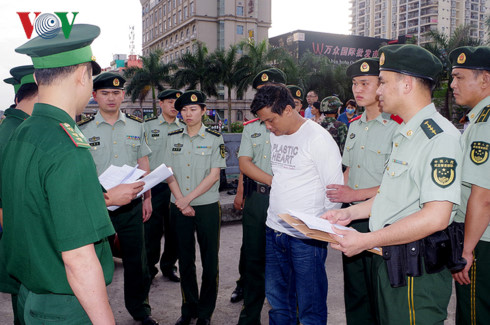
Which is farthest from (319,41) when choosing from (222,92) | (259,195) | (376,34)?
(259,195)

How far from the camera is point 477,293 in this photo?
2504 millimetres

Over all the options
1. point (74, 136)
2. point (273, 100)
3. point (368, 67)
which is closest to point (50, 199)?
point (74, 136)

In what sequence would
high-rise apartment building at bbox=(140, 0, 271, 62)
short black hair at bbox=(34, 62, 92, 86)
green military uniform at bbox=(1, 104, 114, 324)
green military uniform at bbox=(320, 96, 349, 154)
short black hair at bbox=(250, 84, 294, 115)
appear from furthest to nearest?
high-rise apartment building at bbox=(140, 0, 271, 62)
green military uniform at bbox=(320, 96, 349, 154)
short black hair at bbox=(250, 84, 294, 115)
short black hair at bbox=(34, 62, 92, 86)
green military uniform at bbox=(1, 104, 114, 324)

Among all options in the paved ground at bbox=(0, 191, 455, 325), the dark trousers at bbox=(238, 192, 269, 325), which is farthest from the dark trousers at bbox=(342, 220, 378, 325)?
the dark trousers at bbox=(238, 192, 269, 325)

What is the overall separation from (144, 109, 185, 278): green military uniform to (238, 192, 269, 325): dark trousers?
129 cm

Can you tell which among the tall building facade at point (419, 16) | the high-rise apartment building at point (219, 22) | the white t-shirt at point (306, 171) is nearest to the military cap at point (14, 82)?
the white t-shirt at point (306, 171)

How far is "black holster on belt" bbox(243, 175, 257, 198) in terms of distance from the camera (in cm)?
379

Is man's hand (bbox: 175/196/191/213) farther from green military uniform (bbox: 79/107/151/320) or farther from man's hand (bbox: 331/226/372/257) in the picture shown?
man's hand (bbox: 331/226/372/257)

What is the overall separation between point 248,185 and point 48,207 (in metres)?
2.47

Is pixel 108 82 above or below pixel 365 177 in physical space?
above

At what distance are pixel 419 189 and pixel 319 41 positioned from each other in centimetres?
6766

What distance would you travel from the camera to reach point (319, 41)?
215 feet

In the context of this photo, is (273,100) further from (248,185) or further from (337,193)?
(248,185)

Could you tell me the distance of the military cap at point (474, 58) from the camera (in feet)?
8.92
